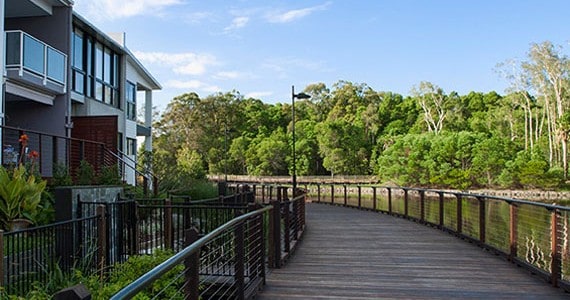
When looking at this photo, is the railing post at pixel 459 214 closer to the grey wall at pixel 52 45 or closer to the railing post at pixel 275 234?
the railing post at pixel 275 234

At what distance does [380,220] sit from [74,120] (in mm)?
10025

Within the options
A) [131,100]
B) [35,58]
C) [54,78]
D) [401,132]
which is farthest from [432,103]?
[35,58]

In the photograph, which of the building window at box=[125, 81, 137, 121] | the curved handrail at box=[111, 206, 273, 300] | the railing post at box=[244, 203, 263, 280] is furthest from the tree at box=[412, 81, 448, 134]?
the curved handrail at box=[111, 206, 273, 300]

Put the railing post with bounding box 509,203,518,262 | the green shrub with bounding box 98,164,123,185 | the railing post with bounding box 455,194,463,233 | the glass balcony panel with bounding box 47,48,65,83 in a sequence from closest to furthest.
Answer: the railing post with bounding box 509,203,518,262 → the railing post with bounding box 455,194,463,233 → the green shrub with bounding box 98,164,123,185 → the glass balcony panel with bounding box 47,48,65,83

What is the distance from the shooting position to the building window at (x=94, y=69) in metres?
15.8

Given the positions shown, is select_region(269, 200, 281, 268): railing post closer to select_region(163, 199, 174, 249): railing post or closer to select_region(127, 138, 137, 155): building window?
select_region(163, 199, 174, 249): railing post

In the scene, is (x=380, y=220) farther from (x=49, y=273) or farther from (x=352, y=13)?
(x=352, y=13)

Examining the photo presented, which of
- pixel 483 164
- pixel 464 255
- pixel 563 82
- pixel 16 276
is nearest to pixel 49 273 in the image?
pixel 16 276

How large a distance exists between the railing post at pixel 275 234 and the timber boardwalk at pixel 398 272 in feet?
0.49

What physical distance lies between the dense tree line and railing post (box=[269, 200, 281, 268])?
28.1 metres

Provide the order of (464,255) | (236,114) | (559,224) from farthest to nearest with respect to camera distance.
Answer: (236,114), (464,255), (559,224)

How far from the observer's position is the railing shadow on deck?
2.82m

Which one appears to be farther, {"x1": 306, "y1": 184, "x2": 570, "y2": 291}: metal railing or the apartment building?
the apartment building

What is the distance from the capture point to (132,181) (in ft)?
63.8
